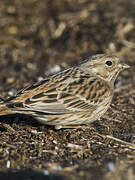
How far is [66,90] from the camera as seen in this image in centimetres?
511

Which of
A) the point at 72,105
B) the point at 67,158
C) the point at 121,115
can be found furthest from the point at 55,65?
the point at 67,158

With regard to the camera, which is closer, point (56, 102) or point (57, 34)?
point (56, 102)

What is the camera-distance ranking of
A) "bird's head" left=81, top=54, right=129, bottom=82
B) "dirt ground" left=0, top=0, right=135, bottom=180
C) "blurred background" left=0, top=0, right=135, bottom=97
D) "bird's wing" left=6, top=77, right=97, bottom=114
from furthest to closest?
"blurred background" left=0, top=0, right=135, bottom=97 < "bird's head" left=81, top=54, right=129, bottom=82 < "bird's wing" left=6, top=77, right=97, bottom=114 < "dirt ground" left=0, top=0, right=135, bottom=180

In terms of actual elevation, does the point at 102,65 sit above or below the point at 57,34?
below

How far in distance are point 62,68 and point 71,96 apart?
278 cm

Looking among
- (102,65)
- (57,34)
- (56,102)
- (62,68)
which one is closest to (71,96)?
(56,102)

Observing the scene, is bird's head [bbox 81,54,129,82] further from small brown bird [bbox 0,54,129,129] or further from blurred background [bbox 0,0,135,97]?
blurred background [bbox 0,0,135,97]

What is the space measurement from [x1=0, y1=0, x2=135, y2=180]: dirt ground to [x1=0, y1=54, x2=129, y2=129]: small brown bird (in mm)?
295

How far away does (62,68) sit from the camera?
7828 millimetres

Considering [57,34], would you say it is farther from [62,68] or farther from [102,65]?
[102,65]

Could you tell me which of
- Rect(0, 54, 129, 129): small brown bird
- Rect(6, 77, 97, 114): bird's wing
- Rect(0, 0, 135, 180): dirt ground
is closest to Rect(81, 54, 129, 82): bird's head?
Rect(0, 54, 129, 129): small brown bird

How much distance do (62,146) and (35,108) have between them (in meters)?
0.63

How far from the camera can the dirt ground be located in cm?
440

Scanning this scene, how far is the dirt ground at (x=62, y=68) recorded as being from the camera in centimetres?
440
